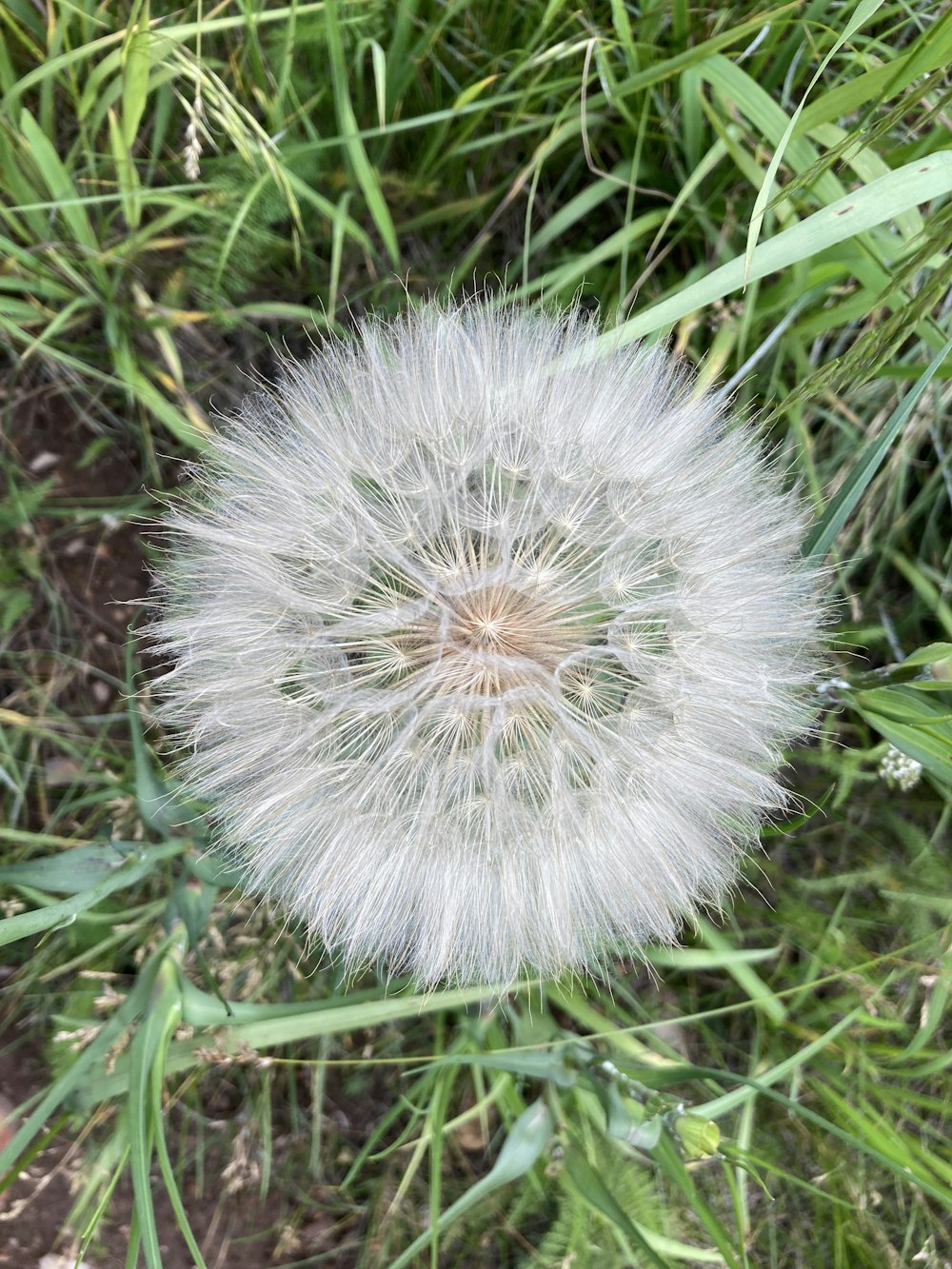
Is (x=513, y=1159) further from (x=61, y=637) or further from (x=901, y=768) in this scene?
(x=61, y=637)

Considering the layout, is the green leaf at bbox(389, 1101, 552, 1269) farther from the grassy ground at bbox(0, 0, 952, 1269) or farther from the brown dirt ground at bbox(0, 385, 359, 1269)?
the brown dirt ground at bbox(0, 385, 359, 1269)

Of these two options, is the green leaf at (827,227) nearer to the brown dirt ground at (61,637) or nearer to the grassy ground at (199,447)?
the grassy ground at (199,447)

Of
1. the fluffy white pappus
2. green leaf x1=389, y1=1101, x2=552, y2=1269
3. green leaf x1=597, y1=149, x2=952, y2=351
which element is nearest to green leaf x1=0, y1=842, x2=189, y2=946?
the fluffy white pappus

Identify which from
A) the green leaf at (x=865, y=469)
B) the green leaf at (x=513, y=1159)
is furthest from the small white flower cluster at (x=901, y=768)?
the green leaf at (x=513, y=1159)

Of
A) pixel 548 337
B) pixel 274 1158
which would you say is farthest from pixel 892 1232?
pixel 548 337

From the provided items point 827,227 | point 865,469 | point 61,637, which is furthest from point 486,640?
point 61,637

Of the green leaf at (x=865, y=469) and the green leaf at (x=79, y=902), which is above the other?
the green leaf at (x=865, y=469)

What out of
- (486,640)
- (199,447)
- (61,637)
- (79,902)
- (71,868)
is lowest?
(61,637)
